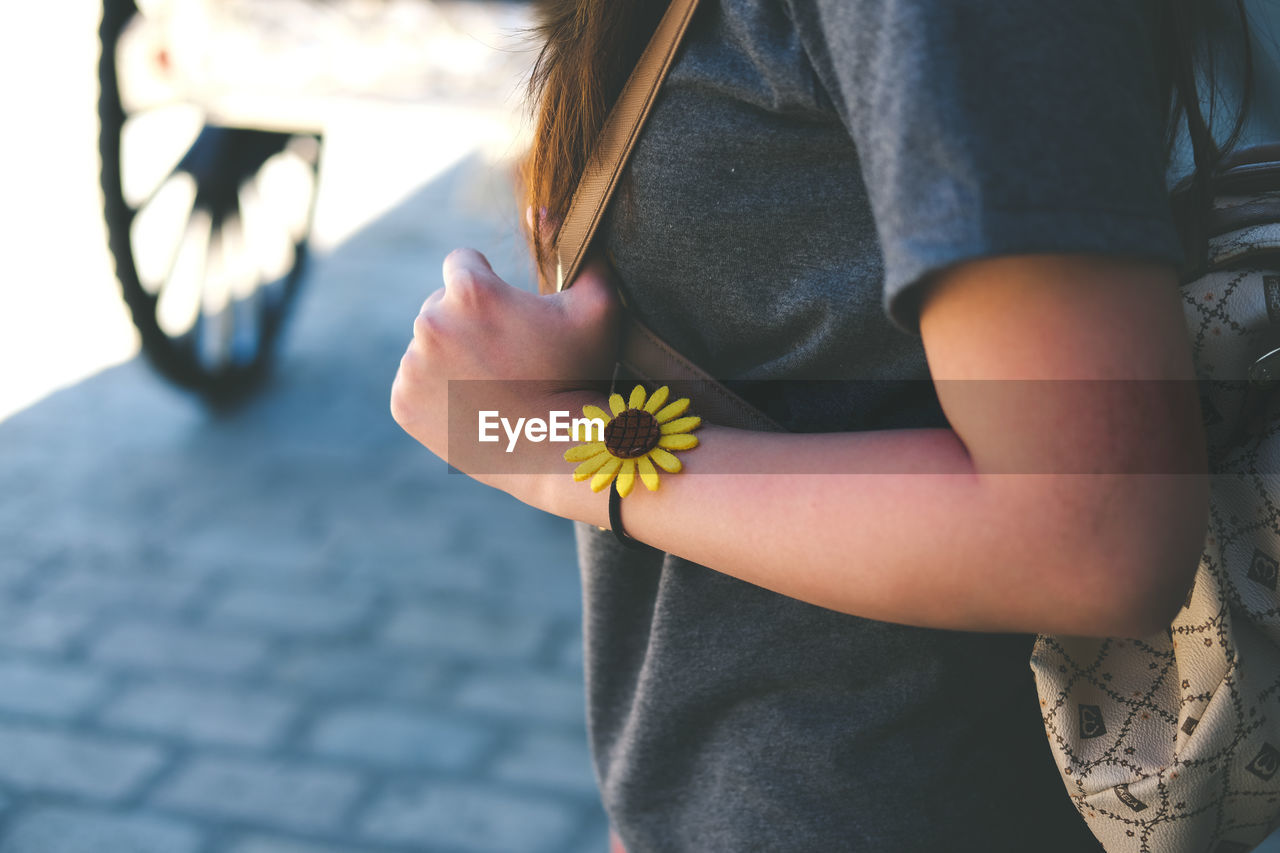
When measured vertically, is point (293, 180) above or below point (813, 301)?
below

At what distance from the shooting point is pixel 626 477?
657mm

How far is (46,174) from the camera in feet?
16.4

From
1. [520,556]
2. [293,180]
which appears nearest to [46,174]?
[293,180]

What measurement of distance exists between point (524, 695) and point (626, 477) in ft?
6.56

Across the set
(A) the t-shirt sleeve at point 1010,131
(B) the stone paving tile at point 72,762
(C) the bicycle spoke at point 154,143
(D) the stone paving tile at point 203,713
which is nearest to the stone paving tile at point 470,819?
(D) the stone paving tile at point 203,713

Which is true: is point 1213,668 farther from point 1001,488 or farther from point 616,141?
point 616,141

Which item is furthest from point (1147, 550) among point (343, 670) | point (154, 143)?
point (154, 143)

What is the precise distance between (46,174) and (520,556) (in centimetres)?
354

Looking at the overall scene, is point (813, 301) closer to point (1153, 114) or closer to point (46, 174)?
point (1153, 114)

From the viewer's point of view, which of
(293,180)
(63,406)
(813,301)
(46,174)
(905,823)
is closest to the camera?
(813,301)

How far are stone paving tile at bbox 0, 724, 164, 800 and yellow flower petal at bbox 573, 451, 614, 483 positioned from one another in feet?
6.52

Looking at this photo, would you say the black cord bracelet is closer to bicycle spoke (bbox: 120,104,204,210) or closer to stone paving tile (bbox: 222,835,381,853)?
stone paving tile (bbox: 222,835,381,853)

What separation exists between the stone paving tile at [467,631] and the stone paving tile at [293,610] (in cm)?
12

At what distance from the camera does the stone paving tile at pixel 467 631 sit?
2665mm
